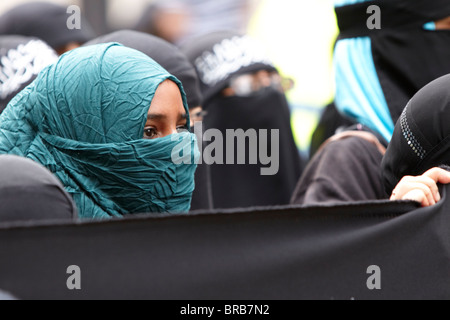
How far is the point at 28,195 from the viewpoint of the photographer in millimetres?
1659

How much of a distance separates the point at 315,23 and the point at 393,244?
4.30m

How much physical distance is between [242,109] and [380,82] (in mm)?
1215

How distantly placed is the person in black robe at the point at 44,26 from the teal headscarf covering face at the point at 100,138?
71.5 inches

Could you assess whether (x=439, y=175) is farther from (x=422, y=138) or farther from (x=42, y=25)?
(x=42, y=25)

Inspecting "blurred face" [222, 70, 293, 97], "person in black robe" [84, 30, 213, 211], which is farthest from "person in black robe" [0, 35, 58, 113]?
"blurred face" [222, 70, 293, 97]

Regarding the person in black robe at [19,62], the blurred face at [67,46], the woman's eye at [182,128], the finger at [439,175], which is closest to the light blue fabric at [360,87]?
the woman's eye at [182,128]

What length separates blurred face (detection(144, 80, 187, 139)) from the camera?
2.26 m

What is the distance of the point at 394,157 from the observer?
2.20 meters

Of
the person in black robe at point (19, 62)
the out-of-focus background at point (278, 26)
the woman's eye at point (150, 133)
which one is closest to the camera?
the woman's eye at point (150, 133)

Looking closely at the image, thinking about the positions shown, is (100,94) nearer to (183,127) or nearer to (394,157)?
(183,127)

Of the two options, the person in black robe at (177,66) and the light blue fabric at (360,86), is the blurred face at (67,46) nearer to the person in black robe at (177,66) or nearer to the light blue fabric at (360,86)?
the person in black robe at (177,66)

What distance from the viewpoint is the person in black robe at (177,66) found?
10.2 ft

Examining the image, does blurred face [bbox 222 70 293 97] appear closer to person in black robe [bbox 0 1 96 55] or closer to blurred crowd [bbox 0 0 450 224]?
blurred crowd [bbox 0 0 450 224]

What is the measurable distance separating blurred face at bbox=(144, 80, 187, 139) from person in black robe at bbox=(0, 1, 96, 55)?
1.84 meters
